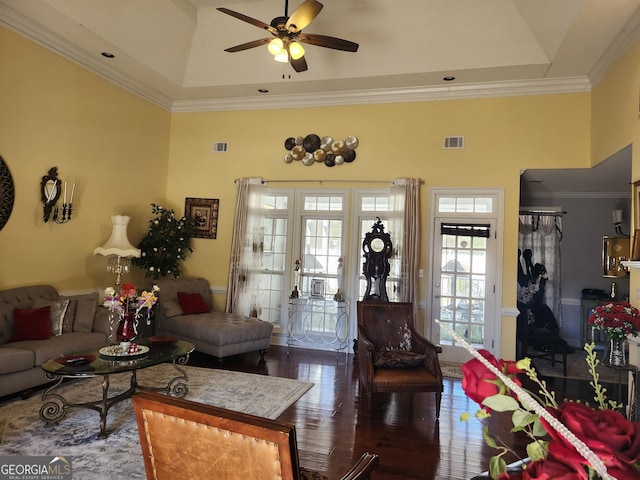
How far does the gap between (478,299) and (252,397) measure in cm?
333

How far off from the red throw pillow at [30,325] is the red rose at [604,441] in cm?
467

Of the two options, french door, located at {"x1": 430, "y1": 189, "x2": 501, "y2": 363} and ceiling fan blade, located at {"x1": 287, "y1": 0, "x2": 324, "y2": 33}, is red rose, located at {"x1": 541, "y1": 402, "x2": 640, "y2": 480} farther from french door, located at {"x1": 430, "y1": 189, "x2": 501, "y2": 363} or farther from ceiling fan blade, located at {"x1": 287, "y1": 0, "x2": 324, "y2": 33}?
french door, located at {"x1": 430, "y1": 189, "x2": 501, "y2": 363}

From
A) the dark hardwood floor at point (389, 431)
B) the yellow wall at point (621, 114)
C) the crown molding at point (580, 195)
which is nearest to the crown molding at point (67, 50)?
the dark hardwood floor at point (389, 431)

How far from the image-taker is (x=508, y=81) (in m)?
5.38

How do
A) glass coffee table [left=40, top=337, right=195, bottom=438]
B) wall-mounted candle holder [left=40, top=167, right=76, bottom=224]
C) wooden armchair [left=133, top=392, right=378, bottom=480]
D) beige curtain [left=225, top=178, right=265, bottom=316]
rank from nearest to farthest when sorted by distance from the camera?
wooden armchair [left=133, top=392, right=378, bottom=480] → glass coffee table [left=40, top=337, right=195, bottom=438] → wall-mounted candle holder [left=40, top=167, right=76, bottom=224] → beige curtain [left=225, top=178, right=265, bottom=316]

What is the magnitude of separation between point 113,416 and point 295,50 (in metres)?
3.84

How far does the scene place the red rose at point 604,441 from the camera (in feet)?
1.90

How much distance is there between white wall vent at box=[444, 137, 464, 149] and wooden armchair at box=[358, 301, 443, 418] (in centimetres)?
255

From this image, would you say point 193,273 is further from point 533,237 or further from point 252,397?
point 533,237

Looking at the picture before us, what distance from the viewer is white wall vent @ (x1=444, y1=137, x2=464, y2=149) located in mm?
5660

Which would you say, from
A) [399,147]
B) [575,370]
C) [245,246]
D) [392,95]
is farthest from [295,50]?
[575,370]

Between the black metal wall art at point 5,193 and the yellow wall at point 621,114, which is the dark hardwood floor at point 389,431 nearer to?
the yellow wall at point 621,114

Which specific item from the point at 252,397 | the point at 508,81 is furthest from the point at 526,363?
the point at 508,81

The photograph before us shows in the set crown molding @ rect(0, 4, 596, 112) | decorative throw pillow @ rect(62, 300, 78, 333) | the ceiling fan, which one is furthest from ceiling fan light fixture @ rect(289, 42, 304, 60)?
decorative throw pillow @ rect(62, 300, 78, 333)
